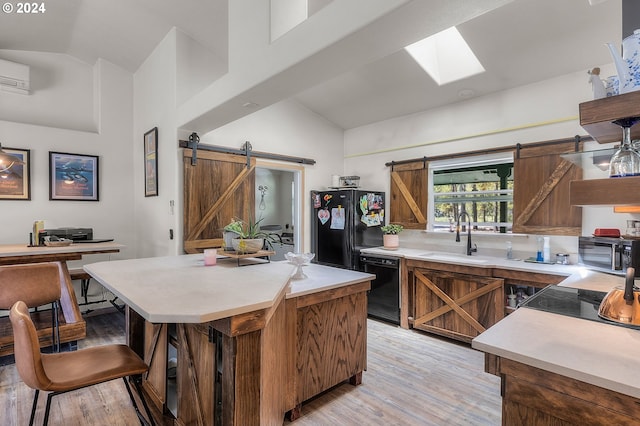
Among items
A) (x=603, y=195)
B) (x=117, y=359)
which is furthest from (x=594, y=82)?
(x=117, y=359)

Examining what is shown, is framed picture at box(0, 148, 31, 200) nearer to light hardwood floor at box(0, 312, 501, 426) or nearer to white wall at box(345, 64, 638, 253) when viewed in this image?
light hardwood floor at box(0, 312, 501, 426)

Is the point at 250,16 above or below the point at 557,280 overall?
above

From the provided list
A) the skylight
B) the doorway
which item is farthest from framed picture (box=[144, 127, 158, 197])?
the skylight

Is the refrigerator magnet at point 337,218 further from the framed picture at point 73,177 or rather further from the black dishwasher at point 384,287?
the framed picture at point 73,177

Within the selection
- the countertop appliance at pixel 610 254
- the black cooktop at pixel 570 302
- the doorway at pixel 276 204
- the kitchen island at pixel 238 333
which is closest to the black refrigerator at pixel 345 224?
the doorway at pixel 276 204

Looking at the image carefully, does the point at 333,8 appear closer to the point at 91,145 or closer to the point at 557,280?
the point at 557,280

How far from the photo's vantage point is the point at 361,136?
5.16 m

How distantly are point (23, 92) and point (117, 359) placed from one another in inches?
158

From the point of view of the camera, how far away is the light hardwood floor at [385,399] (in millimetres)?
2117

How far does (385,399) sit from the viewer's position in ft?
7.68

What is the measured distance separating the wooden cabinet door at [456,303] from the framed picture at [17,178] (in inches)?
187

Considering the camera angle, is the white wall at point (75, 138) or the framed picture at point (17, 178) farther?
the white wall at point (75, 138)

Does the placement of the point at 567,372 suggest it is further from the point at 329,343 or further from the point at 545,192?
the point at 545,192

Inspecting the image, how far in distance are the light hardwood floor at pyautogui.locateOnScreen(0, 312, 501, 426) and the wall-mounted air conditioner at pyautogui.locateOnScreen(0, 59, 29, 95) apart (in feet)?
10.1
